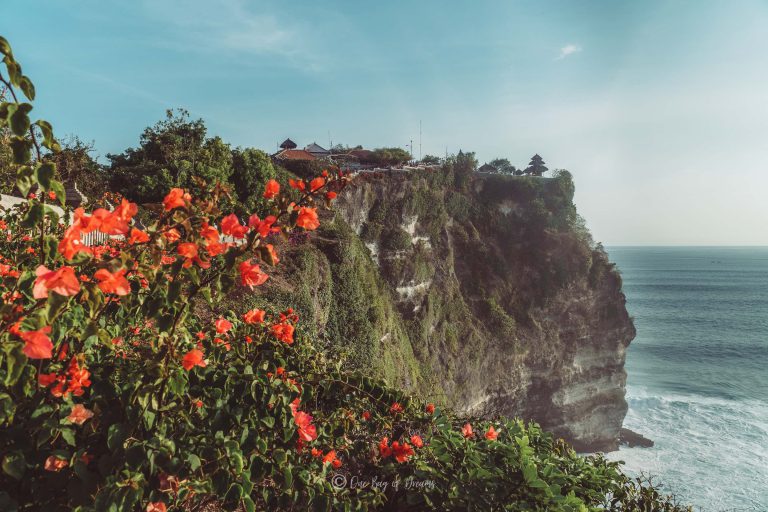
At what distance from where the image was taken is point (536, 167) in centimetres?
5025

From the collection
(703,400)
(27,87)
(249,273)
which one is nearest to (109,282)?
(249,273)

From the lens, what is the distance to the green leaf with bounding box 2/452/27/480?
1.64 metres

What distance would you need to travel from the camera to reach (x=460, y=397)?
110ft

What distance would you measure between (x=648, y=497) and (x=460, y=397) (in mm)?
30017

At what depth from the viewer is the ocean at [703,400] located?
29031 mm

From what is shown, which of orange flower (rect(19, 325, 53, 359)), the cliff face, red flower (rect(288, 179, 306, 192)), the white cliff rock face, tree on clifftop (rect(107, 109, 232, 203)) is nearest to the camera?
orange flower (rect(19, 325, 53, 359))

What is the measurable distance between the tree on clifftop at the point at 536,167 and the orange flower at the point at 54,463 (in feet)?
172

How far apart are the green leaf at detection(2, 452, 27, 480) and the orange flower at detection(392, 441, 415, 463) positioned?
2.53 meters

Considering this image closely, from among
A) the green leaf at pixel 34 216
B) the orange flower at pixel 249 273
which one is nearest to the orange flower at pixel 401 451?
the orange flower at pixel 249 273

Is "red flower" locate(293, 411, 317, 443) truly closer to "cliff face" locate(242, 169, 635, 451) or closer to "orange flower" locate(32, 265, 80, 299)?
"orange flower" locate(32, 265, 80, 299)

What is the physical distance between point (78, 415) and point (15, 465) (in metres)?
0.26

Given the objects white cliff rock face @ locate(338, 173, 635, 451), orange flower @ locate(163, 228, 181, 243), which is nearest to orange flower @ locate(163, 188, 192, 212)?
orange flower @ locate(163, 228, 181, 243)

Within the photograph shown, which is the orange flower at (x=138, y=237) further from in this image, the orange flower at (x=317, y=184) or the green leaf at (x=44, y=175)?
the orange flower at (x=317, y=184)

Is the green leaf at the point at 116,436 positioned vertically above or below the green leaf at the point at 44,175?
below
